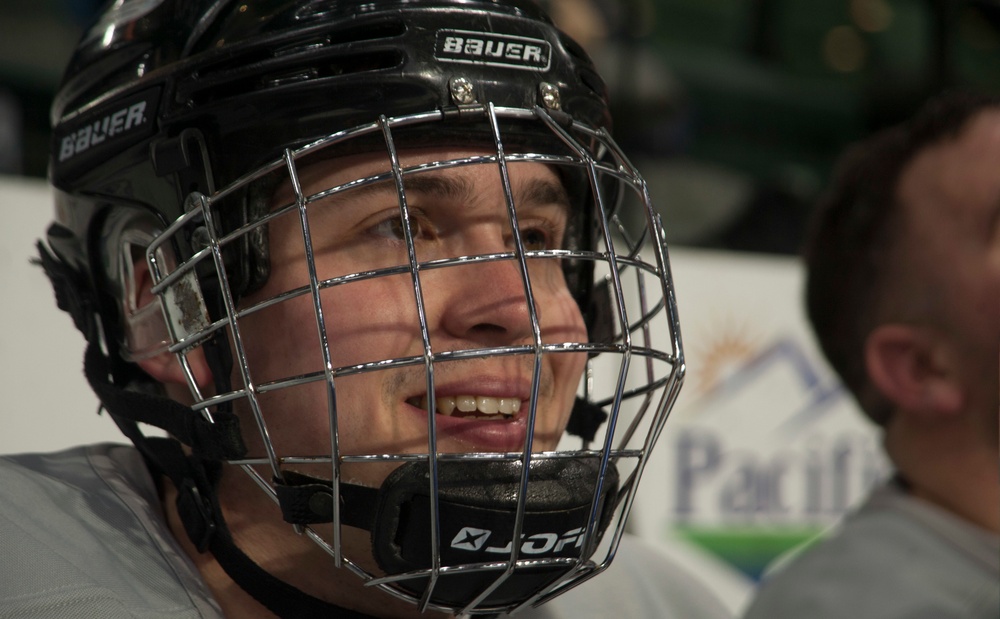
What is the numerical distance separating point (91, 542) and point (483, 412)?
35cm

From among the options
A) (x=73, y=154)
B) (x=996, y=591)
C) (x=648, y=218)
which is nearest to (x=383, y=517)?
(x=648, y=218)

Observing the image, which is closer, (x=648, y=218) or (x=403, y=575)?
(x=403, y=575)

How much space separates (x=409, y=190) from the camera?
0.90 metres

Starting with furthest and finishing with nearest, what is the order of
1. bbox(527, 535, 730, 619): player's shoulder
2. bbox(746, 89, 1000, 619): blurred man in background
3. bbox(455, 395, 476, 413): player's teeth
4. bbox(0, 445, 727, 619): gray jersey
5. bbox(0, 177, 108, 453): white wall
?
bbox(0, 177, 108, 453): white wall < bbox(746, 89, 1000, 619): blurred man in background < bbox(527, 535, 730, 619): player's shoulder < bbox(455, 395, 476, 413): player's teeth < bbox(0, 445, 727, 619): gray jersey

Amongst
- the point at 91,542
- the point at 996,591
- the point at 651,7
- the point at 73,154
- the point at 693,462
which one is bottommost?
the point at 693,462

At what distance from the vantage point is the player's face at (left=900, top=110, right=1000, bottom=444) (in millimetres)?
1321

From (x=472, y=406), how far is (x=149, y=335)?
34 cm

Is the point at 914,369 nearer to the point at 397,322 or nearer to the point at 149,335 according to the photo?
the point at 397,322

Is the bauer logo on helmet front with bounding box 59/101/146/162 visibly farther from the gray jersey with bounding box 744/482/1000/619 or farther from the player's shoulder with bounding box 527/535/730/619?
the gray jersey with bounding box 744/482/1000/619

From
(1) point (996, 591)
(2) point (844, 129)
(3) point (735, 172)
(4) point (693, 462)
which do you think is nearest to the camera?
(1) point (996, 591)

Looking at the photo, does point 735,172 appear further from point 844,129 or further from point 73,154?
point 73,154

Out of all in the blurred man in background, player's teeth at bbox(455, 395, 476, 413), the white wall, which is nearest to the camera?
player's teeth at bbox(455, 395, 476, 413)

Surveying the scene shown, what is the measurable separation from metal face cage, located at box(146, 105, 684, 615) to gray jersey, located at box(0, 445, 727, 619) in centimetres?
11

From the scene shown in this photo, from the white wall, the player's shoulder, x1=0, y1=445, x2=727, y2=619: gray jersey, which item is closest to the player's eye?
x1=0, y1=445, x2=727, y2=619: gray jersey
